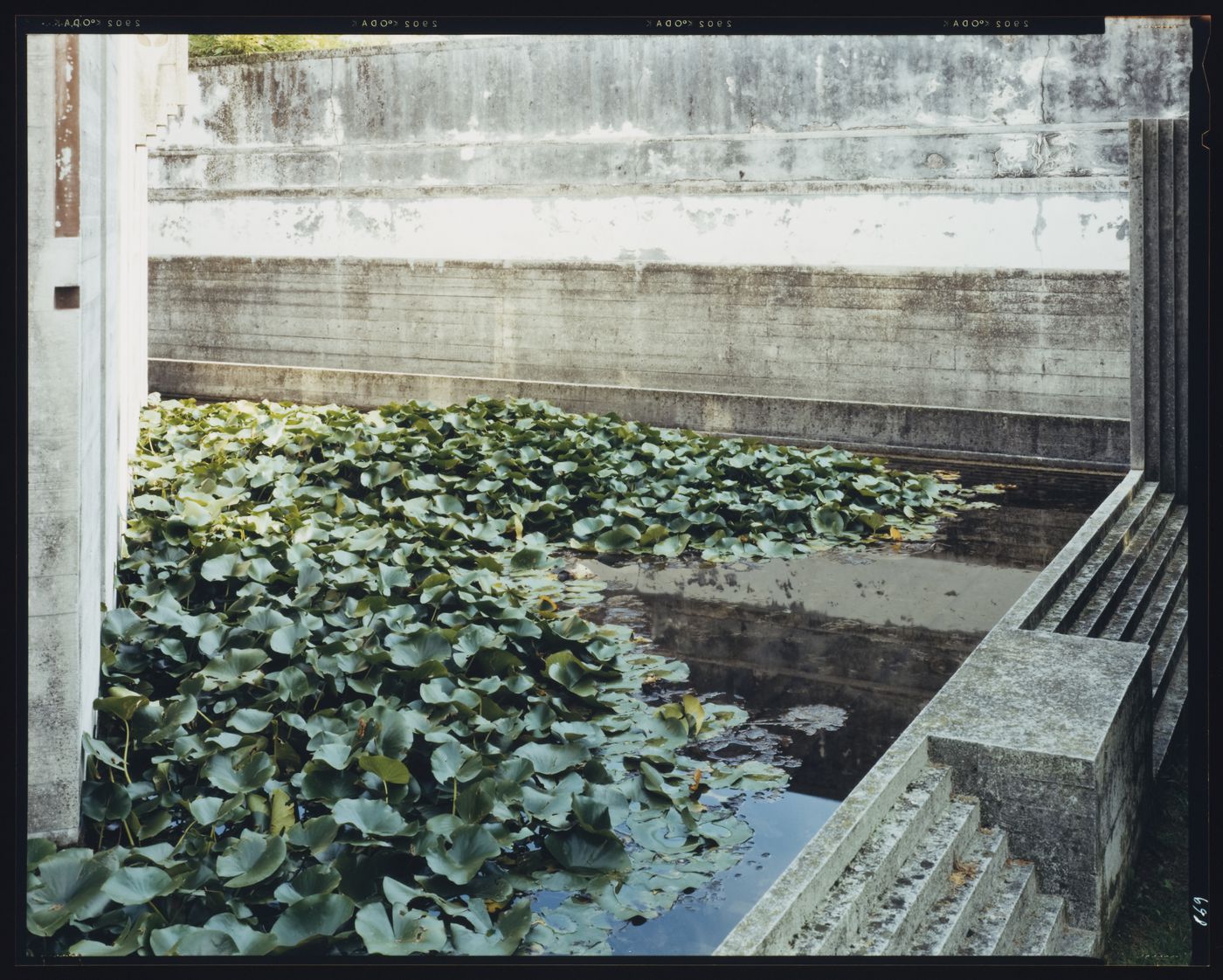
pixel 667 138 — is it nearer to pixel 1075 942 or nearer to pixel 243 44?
pixel 1075 942

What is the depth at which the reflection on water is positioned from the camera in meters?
3.02

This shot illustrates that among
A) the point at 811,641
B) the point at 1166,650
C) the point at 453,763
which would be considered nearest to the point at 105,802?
the point at 453,763

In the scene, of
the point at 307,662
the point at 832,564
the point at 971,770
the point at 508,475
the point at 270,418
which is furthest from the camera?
the point at 270,418

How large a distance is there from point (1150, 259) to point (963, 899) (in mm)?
5288

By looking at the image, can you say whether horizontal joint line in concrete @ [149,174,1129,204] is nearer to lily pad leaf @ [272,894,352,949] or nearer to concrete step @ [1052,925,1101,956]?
concrete step @ [1052,925,1101,956]

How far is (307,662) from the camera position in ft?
12.1

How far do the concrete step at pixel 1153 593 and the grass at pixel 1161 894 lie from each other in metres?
0.58

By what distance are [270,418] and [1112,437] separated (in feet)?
19.5

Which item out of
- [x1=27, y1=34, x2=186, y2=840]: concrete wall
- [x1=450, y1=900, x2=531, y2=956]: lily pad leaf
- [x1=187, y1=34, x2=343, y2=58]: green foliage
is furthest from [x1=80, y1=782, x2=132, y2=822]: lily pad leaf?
[x1=187, y1=34, x2=343, y2=58]: green foliage

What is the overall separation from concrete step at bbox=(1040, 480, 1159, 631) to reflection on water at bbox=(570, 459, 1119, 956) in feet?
1.05

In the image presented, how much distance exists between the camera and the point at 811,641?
15.6 feet

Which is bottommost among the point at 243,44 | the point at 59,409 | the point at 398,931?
the point at 398,931
